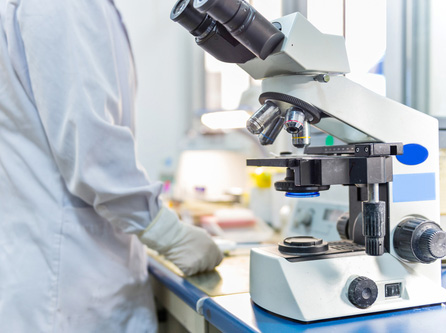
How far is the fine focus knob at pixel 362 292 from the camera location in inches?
33.5

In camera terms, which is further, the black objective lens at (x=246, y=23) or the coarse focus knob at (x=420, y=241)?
the coarse focus knob at (x=420, y=241)

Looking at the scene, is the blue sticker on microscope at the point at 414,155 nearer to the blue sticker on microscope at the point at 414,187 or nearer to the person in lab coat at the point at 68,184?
the blue sticker on microscope at the point at 414,187

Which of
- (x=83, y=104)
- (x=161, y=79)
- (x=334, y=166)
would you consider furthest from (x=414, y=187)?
(x=161, y=79)

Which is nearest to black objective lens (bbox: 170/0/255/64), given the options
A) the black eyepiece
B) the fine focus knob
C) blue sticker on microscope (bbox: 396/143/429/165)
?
the black eyepiece

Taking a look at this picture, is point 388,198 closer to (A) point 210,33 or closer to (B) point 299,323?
(B) point 299,323

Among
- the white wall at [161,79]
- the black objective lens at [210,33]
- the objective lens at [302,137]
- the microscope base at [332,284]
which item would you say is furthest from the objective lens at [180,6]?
the white wall at [161,79]

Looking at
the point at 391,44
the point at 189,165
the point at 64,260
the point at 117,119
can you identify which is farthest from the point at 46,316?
the point at 189,165

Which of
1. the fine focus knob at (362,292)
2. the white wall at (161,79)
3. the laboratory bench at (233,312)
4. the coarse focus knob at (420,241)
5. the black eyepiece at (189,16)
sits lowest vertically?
the laboratory bench at (233,312)

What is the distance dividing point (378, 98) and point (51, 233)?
842 millimetres

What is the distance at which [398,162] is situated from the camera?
95cm

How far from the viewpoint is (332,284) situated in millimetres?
858

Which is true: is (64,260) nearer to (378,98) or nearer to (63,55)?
(63,55)

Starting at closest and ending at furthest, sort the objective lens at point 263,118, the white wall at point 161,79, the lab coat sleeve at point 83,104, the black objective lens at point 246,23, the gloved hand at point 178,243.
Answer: the black objective lens at point 246,23, the objective lens at point 263,118, the lab coat sleeve at point 83,104, the gloved hand at point 178,243, the white wall at point 161,79

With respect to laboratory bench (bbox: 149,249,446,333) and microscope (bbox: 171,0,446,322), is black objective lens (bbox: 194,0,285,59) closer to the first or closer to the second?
microscope (bbox: 171,0,446,322)
